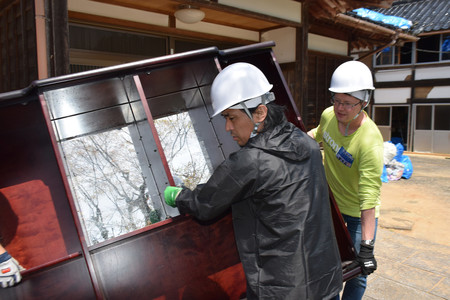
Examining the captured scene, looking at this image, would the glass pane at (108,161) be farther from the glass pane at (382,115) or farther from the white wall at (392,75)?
the glass pane at (382,115)

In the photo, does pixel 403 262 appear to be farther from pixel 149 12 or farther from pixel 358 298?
pixel 149 12

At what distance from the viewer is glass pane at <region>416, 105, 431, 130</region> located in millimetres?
13617

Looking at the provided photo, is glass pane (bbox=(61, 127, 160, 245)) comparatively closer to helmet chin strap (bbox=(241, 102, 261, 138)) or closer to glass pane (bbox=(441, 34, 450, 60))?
helmet chin strap (bbox=(241, 102, 261, 138))

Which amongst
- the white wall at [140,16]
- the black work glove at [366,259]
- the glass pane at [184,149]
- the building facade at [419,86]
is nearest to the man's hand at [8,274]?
the glass pane at [184,149]

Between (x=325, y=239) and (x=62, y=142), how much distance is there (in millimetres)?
2101

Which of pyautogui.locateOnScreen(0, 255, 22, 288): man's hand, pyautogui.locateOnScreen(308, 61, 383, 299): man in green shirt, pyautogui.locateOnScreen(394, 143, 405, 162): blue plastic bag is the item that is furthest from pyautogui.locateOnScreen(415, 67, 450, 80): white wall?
pyautogui.locateOnScreen(0, 255, 22, 288): man's hand

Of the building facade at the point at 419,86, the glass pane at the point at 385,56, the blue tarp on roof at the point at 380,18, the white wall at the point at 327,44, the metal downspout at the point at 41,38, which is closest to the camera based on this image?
the metal downspout at the point at 41,38

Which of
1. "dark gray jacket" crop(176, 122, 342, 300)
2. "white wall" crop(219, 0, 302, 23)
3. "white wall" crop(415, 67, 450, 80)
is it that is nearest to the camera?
"dark gray jacket" crop(176, 122, 342, 300)

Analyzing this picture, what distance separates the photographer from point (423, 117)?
1380 cm

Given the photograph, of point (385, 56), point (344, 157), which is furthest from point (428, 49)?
point (344, 157)

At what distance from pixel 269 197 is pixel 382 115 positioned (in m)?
15.1

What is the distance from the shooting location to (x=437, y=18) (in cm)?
1345

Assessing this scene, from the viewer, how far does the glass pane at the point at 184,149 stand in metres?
2.91

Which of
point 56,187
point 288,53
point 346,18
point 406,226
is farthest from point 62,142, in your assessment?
point 346,18
